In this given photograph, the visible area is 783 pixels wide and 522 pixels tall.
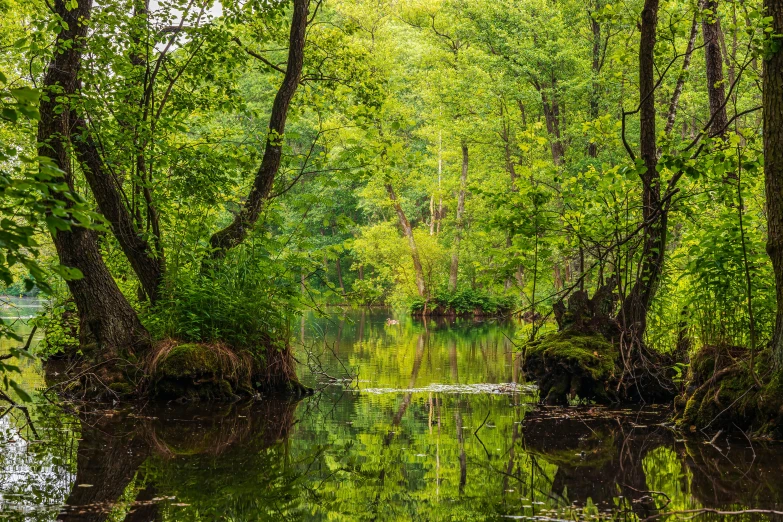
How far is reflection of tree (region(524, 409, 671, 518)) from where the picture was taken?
486 centimetres

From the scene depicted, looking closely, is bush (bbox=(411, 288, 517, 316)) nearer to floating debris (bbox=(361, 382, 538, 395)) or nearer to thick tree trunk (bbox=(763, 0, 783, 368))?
floating debris (bbox=(361, 382, 538, 395))

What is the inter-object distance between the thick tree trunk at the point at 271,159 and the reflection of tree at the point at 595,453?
4657 millimetres

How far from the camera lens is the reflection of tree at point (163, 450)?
4652mm

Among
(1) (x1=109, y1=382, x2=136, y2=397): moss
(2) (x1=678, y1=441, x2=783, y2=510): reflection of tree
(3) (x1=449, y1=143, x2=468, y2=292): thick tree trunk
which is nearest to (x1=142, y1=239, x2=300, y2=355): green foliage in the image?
(1) (x1=109, y1=382, x2=136, y2=397): moss

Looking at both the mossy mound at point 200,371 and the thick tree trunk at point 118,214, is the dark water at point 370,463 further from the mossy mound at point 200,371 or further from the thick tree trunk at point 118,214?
the thick tree trunk at point 118,214

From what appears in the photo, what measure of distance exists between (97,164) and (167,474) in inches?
→ 208

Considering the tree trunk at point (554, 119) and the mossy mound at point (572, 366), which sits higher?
the tree trunk at point (554, 119)

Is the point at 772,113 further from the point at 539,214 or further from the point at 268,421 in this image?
the point at 268,421

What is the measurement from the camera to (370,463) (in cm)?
582

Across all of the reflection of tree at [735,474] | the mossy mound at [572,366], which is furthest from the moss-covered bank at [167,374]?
the reflection of tree at [735,474]

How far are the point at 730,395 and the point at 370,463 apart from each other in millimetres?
3273

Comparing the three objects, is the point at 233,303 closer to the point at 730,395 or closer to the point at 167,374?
the point at 167,374

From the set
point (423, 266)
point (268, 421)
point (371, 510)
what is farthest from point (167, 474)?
point (423, 266)

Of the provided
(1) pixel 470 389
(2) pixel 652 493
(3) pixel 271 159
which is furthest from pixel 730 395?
(3) pixel 271 159
